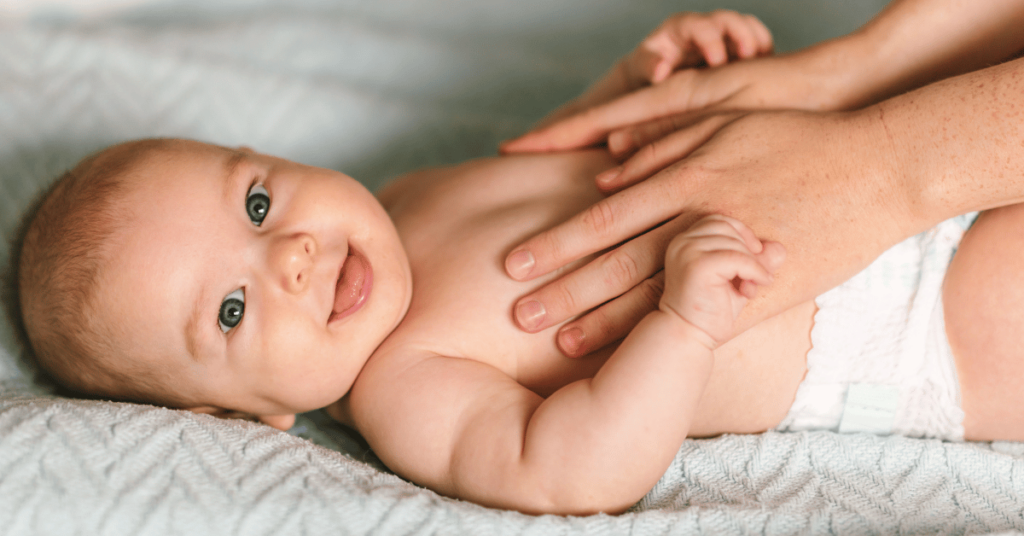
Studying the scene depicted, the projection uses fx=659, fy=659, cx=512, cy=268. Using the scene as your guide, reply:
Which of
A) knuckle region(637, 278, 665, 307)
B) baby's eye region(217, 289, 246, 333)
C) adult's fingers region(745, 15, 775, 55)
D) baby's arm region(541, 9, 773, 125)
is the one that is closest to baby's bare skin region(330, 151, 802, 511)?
knuckle region(637, 278, 665, 307)

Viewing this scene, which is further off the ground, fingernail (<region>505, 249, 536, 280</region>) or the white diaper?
fingernail (<region>505, 249, 536, 280</region>)

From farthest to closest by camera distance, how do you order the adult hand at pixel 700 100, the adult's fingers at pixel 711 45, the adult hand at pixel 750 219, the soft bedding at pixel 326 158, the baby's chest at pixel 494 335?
the adult's fingers at pixel 711 45 → the adult hand at pixel 700 100 → the baby's chest at pixel 494 335 → the adult hand at pixel 750 219 → the soft bedding at pixel 326 158

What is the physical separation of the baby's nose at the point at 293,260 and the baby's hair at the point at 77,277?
9.5 inches

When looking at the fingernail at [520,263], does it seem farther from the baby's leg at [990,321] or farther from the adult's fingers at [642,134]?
the baby's leg at [990,321]

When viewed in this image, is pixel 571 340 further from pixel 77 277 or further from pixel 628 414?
pixel 77 277

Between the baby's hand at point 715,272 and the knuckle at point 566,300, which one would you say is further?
the knuckle at point 566,300

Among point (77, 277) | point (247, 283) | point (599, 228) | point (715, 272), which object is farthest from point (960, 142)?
point (77, 277)

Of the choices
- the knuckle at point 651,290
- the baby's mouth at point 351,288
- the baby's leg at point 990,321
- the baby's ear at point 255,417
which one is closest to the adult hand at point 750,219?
the knuckle at point 651,290

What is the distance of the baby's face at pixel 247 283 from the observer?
100 centimetres

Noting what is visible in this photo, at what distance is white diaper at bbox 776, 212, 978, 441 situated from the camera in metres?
1.05

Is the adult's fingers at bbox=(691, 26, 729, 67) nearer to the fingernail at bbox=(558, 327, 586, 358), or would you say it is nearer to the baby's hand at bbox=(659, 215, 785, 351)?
the baby's hand at bbox=(659, 215, 785, 351)

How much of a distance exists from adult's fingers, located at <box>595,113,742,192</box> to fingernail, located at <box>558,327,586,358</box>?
0.26 meters

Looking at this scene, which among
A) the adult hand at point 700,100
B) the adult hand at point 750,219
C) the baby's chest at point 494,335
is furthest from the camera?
the adult hand at point 700,100

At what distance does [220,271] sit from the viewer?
3.34 ft
